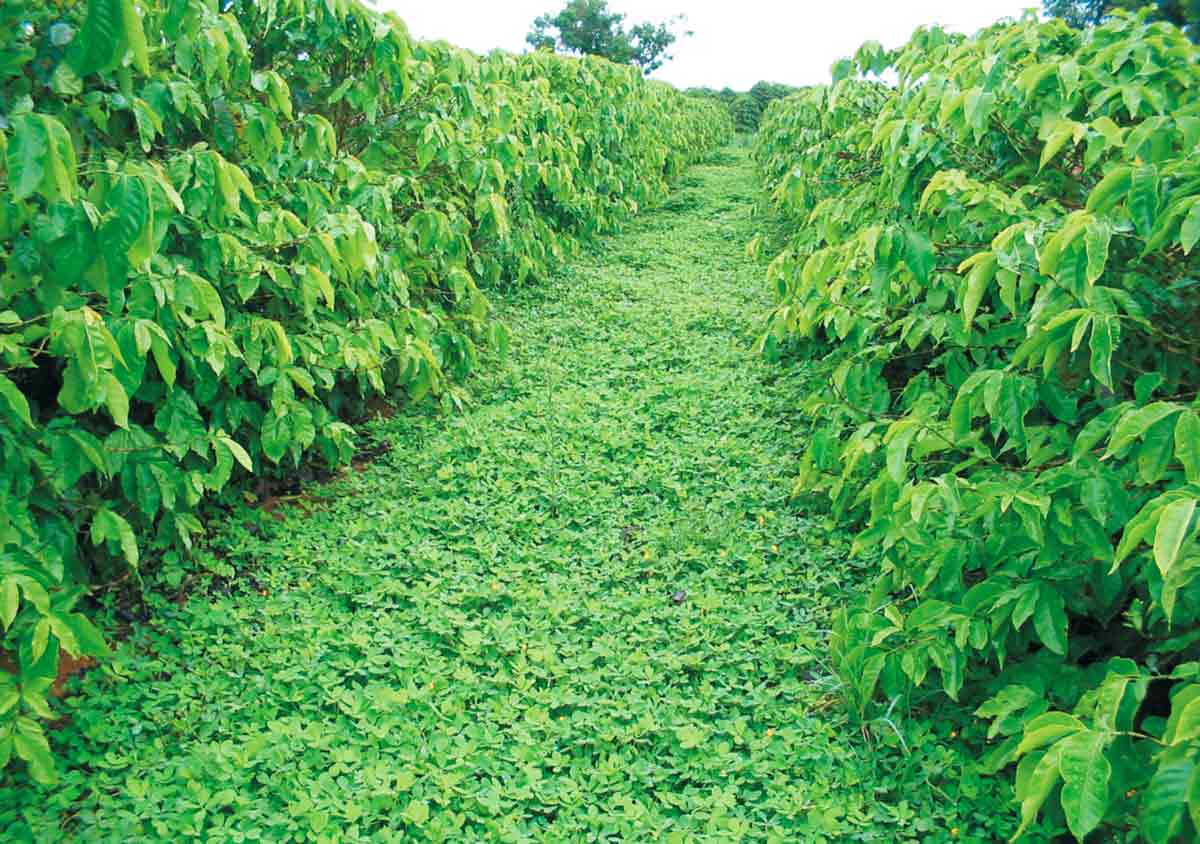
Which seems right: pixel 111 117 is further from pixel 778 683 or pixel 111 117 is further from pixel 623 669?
pixel 778 683

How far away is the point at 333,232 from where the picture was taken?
324 centimetres

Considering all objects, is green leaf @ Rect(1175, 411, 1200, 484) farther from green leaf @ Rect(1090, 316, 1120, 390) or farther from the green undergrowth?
the green undergrowth

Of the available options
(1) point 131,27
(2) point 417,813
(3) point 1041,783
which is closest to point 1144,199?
(3) point 1041,783

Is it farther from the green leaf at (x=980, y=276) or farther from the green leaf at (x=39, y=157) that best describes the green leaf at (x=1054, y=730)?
the green leaf at (x=39, y=157)

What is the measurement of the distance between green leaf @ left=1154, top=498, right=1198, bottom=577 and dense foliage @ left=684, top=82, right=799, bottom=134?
110 ft

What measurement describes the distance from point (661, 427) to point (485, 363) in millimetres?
1528

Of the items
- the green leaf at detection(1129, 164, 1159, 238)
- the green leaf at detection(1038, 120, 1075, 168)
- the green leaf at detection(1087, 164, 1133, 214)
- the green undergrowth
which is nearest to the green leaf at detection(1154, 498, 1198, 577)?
the green leaf at detection(1129, 164, 1159, 238)

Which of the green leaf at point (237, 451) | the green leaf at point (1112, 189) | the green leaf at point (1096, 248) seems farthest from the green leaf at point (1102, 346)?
the green leaf at point (237, 451)

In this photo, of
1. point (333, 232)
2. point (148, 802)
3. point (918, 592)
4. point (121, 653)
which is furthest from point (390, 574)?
point (918, 592)

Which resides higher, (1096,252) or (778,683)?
(1096,252)

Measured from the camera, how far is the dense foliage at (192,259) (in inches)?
78.9

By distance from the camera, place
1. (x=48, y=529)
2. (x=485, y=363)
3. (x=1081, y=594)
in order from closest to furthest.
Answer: (x=1081, y=594) → (x=48, y=529) → (x=485, y=363)

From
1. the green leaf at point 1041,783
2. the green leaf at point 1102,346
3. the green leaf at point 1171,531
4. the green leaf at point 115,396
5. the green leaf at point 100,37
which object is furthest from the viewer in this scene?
the green leaf at point 115,396

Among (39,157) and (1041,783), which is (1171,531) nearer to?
(1041,783)
